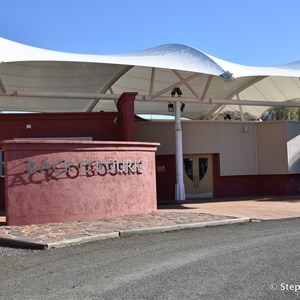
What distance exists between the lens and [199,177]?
24672mm

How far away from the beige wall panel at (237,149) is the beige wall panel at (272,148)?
367 millimetres

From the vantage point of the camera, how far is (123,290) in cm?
631

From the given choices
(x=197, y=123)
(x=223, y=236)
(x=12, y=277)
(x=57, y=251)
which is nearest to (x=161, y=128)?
(x=197, y=123)

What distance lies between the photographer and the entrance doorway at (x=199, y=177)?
80.6 ft

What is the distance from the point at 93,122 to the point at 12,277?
13565 millimetres

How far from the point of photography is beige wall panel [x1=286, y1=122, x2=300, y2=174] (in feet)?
78.8

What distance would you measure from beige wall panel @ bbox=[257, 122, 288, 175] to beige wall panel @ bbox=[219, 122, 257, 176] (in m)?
0.37

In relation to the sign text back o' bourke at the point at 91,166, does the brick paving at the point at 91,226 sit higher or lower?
lower

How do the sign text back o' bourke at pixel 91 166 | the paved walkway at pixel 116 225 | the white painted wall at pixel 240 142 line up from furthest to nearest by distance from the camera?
the white painted wall at pixel 240 142, the sign text back o' bourke at pixel 91 166, the paved walkway at pixel 116 225

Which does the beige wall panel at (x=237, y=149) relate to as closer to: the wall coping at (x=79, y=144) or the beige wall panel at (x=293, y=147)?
the beige wall panel at (x=293, y=147)

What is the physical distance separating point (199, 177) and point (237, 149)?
8.27ft

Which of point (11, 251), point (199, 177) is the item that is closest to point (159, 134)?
point (199, 177)

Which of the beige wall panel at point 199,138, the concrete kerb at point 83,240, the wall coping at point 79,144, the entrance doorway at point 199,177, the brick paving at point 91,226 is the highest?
the beige wall panel at point 199,138

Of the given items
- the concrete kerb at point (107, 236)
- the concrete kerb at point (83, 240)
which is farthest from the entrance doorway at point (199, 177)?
the concrete kerb at point (83, 240)
